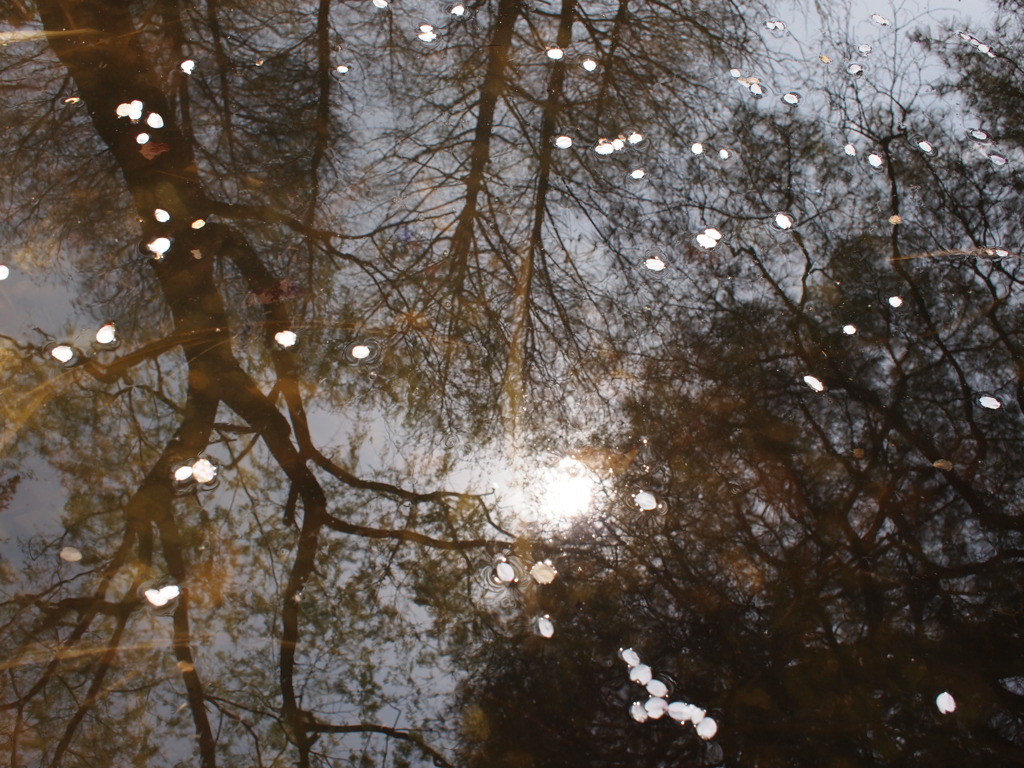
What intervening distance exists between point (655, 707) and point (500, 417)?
1.01 metres

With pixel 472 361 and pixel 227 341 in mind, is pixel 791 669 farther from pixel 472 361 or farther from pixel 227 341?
pixel 227 341

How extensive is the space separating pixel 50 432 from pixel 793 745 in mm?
2403

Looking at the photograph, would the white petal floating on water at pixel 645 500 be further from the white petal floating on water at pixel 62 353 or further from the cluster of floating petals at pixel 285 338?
the white petal floating on water at pixel 62 353

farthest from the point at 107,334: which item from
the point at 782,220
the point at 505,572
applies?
the point at 782,220

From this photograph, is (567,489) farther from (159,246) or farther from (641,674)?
(159,246)

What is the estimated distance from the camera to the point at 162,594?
1.81 metres

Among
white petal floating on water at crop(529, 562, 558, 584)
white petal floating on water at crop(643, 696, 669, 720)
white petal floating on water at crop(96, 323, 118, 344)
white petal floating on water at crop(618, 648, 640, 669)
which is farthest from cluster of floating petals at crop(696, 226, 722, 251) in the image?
white petal floating on water at crop(96, 323, 118, 344)

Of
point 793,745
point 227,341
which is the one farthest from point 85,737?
point 793,745

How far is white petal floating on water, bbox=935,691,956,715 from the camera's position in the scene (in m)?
1.79

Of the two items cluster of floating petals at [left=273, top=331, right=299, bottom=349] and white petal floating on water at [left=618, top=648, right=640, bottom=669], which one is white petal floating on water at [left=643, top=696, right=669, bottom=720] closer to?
white petal floating on water at [left=618, top=648, right=640, bottom=669]

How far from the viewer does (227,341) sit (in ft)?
7.27

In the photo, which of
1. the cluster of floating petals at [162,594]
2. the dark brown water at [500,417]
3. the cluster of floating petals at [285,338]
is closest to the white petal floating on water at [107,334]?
the dark brown water at [500,417]

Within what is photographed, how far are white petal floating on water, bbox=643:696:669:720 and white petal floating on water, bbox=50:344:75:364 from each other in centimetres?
212

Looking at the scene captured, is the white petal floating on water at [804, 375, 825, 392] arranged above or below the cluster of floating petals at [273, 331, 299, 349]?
below
